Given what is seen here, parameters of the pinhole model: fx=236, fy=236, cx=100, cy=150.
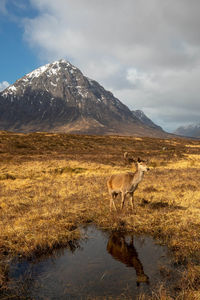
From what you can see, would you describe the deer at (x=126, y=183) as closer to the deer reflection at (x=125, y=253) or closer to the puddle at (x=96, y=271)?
the deer reflection at (x=125, y=253)

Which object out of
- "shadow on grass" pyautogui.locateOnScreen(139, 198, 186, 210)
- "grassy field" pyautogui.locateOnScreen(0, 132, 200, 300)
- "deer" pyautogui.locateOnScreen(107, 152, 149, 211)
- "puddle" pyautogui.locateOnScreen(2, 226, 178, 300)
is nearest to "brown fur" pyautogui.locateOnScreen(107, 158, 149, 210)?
→ "deer" pyautogui.locateOnScreen(107, 152, 149, 211)

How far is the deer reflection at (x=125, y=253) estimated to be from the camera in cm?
679

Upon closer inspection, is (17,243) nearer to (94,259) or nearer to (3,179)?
(94,259)

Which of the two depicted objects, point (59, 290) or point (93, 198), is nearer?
point (59, 290)

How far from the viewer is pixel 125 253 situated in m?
8.20

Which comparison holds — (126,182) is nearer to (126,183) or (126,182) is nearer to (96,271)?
(126,183)

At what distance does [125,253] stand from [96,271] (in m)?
1.56

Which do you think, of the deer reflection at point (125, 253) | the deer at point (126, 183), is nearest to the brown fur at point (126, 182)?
the deer at point (126, 183)

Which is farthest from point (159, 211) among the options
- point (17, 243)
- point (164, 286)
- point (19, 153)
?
point (19, 153)

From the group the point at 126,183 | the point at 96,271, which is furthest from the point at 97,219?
the point at 96,271

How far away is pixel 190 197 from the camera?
1477 centimetres

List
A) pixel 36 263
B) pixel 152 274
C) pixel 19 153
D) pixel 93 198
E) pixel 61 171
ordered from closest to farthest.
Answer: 1. pixel 152 274
2. pixel 36 263
3. pixel 93 198
4. pixel 61 171
5. pixel 19 153

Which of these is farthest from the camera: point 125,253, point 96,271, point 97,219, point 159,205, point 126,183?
point 159,205

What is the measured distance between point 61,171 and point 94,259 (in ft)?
70.8
